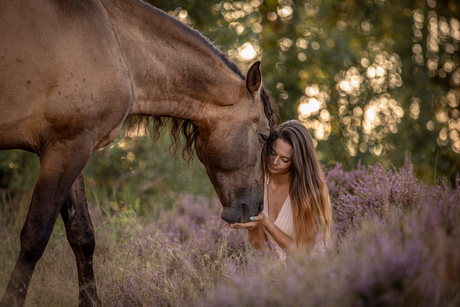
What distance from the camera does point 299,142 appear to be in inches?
126

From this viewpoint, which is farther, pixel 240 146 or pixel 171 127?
pixel 171 127

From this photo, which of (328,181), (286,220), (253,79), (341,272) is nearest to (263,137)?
(253,79)

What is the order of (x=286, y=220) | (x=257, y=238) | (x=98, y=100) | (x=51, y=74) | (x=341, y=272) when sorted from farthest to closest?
(x=257, y=238), (x=286, y=220), (x=98, y=100), (x=51, y=74), (x=341, y=272)

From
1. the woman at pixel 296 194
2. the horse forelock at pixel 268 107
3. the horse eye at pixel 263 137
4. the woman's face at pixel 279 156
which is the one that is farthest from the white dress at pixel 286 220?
the horse forelock at pixel 268 107

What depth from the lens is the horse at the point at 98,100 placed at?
2.12 m

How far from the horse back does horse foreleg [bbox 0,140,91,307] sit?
0.13 meters

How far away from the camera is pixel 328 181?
4359 millimetres

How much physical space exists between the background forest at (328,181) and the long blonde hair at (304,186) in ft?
0.76

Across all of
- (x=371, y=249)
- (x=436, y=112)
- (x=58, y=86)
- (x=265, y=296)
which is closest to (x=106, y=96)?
(x=58, y=86)

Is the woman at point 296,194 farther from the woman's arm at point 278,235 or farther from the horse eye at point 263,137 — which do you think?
the horse eye at point 263,137

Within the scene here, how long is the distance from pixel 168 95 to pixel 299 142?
1240 millimetres

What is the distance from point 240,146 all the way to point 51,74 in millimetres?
1430

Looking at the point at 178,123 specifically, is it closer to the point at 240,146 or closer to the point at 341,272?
the point at 240,146

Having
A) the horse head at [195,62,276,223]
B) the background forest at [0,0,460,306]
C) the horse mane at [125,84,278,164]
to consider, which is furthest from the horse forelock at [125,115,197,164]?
the background forest at [0,0,460,306]
